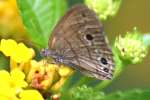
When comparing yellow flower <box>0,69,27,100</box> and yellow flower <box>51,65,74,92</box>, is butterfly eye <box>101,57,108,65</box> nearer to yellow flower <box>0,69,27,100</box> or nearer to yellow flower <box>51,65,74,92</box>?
yellow flower <box>51,65,74,92</box>

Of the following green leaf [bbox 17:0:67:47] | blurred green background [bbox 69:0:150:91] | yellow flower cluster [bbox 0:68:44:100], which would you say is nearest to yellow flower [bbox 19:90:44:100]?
yellow flower cluster [bbox 0:68:44:100]

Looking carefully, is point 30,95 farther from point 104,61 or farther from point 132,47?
point 132,47

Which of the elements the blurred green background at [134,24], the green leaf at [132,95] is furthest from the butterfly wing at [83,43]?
the blurred green background at [134,24]

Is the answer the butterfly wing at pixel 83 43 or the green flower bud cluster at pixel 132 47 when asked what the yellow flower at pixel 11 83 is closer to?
the butterfly wing at pixel 83 43

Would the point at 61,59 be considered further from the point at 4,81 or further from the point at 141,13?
the point at 141,13

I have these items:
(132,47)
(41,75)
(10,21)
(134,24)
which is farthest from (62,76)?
(134,24)

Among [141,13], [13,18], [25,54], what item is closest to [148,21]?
[141,13]
